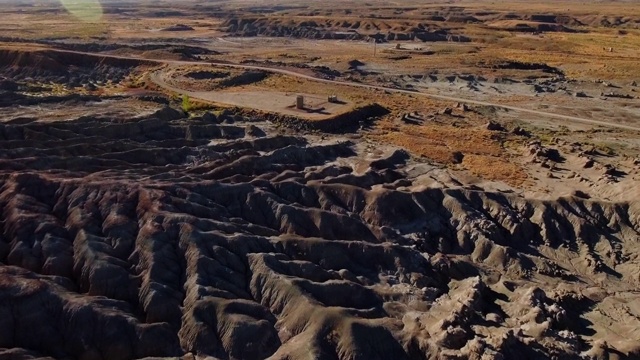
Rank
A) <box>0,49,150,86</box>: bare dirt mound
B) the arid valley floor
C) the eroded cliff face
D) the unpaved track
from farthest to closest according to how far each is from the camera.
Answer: <box>0,49,150,86</box>: bare dirt mound → the unpaved track → the arid valley floor → the eroded cliff face

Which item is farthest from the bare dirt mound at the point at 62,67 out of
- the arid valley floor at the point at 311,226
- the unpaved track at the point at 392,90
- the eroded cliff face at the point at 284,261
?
the eroded cliff face at the point at 284,261

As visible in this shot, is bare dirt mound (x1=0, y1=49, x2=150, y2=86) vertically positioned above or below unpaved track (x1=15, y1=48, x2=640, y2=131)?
above

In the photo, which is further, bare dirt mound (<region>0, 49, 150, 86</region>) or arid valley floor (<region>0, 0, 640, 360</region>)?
bare dirt mound (<region>0, 49, 150, 86</region>)

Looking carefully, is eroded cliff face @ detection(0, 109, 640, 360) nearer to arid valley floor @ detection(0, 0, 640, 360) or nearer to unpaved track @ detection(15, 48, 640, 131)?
arid valley floor @ detection(0, 0, 640, 360)

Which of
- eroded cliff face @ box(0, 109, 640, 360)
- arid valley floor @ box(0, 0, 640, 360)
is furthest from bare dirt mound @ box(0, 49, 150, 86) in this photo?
eroded cliff face @ box(0, 109, 640, 360)

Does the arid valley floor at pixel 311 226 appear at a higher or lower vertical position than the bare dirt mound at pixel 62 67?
lower

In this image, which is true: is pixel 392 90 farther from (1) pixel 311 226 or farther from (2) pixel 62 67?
(1) pixel 311 226

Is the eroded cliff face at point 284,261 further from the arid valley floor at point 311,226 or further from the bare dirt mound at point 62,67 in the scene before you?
the bare dirt mound at point 62,67

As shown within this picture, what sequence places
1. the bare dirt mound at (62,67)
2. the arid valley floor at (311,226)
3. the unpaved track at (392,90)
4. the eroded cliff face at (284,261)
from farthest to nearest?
the bare dirt mound at (62,67) < the unpaved track at (392,90) < the arid valley floor at (311,226) < the eroded cliff face at (284,261)
